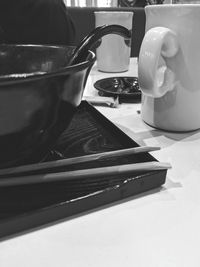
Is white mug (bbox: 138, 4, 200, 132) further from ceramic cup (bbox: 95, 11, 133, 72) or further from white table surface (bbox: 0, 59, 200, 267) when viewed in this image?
Result: ceramic cup (bbox: 95, 11, 133, 72)

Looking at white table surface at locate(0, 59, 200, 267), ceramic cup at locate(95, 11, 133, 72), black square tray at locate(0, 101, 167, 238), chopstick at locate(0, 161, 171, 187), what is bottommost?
white table surface at locate(0, 59, 200, 267)

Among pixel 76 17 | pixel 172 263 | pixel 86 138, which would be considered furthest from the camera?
pixel 76 17

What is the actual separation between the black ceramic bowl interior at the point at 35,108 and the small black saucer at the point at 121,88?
285mm

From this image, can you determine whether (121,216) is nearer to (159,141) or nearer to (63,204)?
(63,204)

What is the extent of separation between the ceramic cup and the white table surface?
0.58 metres

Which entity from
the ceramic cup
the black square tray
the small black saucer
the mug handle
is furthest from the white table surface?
the ceramic cup

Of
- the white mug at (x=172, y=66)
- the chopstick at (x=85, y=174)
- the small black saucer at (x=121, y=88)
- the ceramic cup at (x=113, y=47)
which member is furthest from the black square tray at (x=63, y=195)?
the ceramic cup at (x=113, y=47)

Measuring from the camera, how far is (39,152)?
30cm

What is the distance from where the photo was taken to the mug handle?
35 cm

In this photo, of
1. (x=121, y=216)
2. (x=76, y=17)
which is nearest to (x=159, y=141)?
(x=121, y=216)

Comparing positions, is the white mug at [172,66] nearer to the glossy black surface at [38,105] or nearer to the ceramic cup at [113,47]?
the glossy black surface at [38,105]

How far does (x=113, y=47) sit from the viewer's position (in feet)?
2.71

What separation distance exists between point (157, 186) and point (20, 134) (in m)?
0.15

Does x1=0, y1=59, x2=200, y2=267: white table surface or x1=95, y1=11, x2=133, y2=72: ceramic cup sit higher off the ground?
x1=95, y1=11, x2=133, y2=72: ceramic cup
